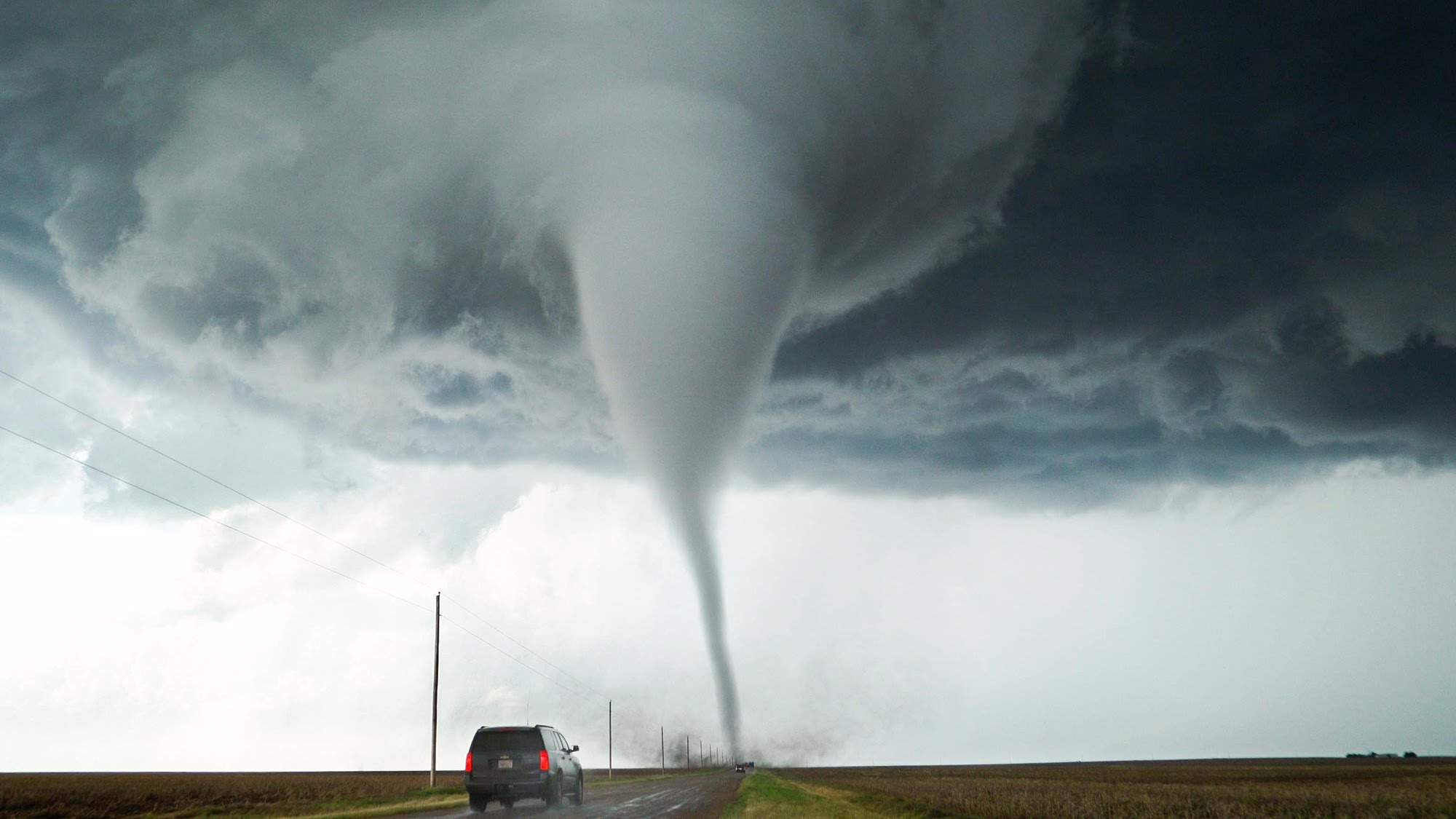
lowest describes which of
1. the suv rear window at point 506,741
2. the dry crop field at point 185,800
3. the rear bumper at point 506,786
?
the dry crop field at point 185,800

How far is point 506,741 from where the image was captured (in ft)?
105

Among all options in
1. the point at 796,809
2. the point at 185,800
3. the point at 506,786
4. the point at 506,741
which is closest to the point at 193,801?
the point at 185,800

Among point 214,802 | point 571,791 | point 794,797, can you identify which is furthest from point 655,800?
point 214,802

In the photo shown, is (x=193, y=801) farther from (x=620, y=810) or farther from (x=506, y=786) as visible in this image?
(x=620, y=810)

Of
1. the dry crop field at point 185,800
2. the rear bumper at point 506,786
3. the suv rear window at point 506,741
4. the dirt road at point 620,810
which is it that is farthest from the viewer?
the dry crop field at point 185,800

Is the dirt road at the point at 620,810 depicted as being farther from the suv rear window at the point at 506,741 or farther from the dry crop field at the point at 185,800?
the dry crop field at the point at 185,800

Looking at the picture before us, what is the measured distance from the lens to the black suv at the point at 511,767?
31047 mm

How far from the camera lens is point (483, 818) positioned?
89.6 feet

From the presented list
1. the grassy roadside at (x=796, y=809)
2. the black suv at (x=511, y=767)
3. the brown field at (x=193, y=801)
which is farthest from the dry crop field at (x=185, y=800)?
the grassy roadside at (x=796, y=809)

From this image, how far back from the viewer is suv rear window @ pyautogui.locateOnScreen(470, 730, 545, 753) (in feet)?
104

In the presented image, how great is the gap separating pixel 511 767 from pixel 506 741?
0.97 m

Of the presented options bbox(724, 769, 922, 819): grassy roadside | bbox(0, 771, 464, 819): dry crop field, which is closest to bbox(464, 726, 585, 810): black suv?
bbox(724, 769, 922, 819): grassy roadside

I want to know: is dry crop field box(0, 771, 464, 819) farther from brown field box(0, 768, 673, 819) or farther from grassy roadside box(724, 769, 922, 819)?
grassy roadside box(724, 769, 922, 819)

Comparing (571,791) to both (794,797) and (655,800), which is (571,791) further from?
(794,797)
